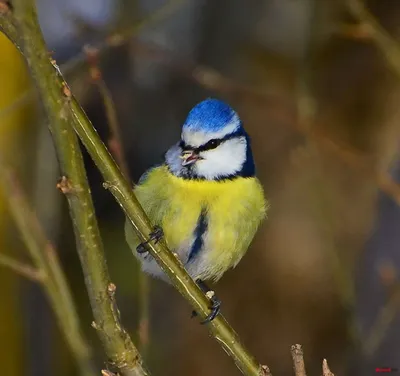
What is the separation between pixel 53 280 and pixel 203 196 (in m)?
0.57

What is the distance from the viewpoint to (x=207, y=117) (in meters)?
2.00

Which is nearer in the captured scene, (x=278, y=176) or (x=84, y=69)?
(x=84, y=69)

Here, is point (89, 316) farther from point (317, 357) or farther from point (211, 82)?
point (211, 82)

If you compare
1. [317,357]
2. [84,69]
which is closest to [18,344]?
[84,69]

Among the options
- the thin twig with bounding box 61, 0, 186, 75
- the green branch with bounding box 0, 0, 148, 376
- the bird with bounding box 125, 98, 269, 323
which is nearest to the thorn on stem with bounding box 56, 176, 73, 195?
the green branch with bounding box 0, 0, 148, 376

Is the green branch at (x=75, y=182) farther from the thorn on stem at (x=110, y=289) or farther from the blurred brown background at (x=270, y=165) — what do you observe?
the blurred brown background at (x=270, y=165)

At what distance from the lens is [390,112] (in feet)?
13.4

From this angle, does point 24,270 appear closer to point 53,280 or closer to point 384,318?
point 53,280

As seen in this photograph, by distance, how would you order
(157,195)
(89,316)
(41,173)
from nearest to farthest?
(157,195) → (41,173) → (89,316)

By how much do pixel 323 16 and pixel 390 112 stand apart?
99 centimetres

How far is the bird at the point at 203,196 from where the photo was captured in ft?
6.45

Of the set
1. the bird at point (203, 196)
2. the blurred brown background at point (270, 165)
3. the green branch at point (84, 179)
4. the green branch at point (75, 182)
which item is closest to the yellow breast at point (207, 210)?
the bird at point (203, 196)

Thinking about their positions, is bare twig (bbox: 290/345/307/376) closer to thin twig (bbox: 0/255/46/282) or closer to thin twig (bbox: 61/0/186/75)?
thin twig (bbox: 0/255/46/282)

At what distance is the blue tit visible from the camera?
1.97 m
